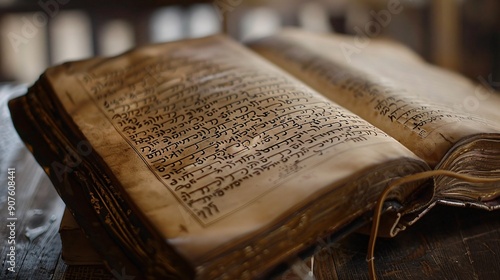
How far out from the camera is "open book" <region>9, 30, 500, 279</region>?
751mm

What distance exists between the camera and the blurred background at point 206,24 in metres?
1.81

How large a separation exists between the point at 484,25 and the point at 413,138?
1.04 meters

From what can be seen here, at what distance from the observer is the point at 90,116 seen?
101 cm

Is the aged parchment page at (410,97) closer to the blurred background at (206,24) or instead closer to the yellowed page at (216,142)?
the yellowed page at (216,142)

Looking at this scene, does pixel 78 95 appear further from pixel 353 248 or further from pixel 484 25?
pixel 484 25

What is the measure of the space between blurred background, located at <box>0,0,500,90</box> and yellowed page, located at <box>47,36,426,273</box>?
0.71 metres

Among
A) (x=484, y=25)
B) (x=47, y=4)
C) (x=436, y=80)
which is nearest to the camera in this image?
(x=436, y=80)

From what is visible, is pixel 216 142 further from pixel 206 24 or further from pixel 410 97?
pixel 206 24

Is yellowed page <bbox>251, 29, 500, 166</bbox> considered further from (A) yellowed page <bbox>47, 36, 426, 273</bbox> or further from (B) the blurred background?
(B) the blurred background

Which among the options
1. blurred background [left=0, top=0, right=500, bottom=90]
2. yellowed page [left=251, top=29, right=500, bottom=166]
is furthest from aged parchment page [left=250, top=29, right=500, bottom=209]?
blurred background [left=0, top=0, right=500, bottom=90]

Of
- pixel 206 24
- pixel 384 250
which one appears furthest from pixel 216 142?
pixel 206 24

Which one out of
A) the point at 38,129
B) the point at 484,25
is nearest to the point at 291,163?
the point at 38,129

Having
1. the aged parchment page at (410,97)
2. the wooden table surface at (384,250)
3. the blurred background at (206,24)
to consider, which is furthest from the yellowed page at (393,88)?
the blurred background at (206,24)

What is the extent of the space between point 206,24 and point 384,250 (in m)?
1.18
